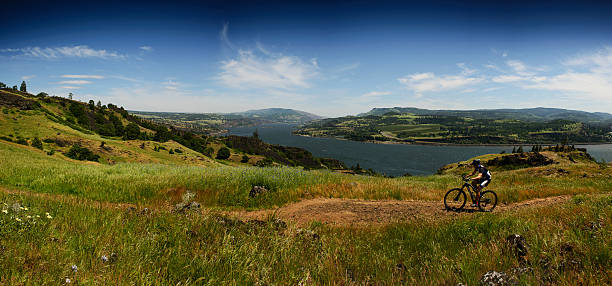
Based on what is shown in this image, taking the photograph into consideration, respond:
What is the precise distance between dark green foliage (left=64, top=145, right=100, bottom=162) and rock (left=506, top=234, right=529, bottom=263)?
5023cm

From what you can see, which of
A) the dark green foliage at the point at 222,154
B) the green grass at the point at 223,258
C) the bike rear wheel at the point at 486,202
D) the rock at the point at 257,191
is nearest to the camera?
the green grass at the point at 223,258

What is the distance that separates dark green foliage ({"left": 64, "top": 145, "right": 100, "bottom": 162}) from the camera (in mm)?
37938

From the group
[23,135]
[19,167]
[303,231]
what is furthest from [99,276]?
[23,135]

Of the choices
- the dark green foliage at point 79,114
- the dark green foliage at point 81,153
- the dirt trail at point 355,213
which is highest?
the dark green foliage at point 79,114

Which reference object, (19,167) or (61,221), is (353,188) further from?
(19,167)

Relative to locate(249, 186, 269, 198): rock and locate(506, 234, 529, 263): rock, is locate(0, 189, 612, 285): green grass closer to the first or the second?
locate(506, 234, 529, 263): rock

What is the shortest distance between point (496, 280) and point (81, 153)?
5330 cm

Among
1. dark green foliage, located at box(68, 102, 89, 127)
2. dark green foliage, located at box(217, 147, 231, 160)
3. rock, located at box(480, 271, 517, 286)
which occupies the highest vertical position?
dark green foliage, located at box(68, 102, 89, 127)

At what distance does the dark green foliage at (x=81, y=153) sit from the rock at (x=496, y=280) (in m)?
50.0

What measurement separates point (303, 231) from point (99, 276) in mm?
3608

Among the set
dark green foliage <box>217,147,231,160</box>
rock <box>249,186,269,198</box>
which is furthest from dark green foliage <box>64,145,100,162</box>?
dark green foliage <box>217,147,231,160</box>

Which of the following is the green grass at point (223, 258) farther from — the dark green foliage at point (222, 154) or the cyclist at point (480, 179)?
the dark green foliage at point (222, 154)

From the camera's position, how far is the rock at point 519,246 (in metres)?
3.83

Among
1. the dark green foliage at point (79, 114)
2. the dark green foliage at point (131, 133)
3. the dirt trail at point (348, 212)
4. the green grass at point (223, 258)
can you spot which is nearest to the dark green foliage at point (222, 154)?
the dark green foliage at point (131, 133)
